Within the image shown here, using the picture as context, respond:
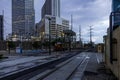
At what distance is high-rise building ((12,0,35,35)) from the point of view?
167 meters

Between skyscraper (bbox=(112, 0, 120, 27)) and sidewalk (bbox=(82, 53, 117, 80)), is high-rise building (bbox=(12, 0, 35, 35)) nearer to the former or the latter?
sidewalk (bbox=(82, 53, 117, 80))

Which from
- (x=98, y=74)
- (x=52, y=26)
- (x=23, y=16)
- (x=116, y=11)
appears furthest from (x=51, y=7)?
(x=116, y=11)

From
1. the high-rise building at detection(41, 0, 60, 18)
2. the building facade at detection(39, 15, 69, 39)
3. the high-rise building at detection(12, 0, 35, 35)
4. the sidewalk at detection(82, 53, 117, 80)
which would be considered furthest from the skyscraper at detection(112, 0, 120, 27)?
the high-rise building at detection(41, 0, 60, 18)

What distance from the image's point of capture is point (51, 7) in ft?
576

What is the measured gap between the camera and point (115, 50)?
1599 cm

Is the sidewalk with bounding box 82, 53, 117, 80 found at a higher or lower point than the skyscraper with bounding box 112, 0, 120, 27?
lower

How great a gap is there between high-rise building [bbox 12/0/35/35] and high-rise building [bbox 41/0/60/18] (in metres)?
7.05

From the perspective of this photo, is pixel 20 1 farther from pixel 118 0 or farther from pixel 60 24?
pixel 118 0

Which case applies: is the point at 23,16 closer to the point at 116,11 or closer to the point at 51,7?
the point at 51,7

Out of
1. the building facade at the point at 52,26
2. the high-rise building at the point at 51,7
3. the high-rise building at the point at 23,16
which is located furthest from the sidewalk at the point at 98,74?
the high-rise building at the point at 51,7

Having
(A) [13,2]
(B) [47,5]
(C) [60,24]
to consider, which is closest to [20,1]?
(A) [13,2]

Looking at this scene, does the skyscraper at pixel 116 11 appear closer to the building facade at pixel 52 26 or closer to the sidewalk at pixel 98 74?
the sidewalk at pixel 98 74

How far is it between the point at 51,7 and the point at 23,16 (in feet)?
52.1

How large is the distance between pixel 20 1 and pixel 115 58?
6024 inches
